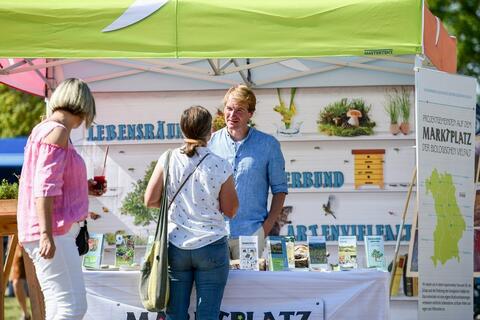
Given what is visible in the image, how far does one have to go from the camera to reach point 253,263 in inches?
201

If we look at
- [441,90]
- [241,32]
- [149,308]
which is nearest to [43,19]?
[241,32]

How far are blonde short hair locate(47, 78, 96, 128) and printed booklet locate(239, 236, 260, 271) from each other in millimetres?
1154

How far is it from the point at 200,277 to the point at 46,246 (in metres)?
0.85

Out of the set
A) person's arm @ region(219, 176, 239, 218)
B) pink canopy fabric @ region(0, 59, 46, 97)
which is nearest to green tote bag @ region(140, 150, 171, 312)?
person's arm @ region(219, 176, 239, 218)

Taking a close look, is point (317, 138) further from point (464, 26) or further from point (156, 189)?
point (464, 26)

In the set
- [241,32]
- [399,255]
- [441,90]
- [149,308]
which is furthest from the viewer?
[399,255]

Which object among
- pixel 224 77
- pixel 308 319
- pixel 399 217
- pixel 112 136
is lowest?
pixel 308 319

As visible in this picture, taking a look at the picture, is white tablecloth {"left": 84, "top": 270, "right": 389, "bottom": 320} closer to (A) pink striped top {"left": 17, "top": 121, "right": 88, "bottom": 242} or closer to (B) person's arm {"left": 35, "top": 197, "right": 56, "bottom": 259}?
(A) pink striped top {"left": 17, "top": 121, "right": 88, "bottom": 242}

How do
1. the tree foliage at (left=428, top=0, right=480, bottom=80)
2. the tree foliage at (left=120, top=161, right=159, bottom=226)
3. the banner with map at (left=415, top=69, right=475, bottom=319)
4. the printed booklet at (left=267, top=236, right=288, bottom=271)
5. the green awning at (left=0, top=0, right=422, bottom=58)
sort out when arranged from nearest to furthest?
the green awning at (left=0, top=0, right=422, bottom=58) → the printed booklet at (left=267, top=236, right=288, bottom=271) → the banner with map at (left=415, top=69, right=475, bottom=319) → the tree foliage at (left=120, top=161, right=159, bottom=226) → the tree foliage at (left=428, top=0, right=480, bottom=80)

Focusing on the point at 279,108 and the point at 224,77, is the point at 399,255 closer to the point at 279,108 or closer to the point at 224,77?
the point at 279,108

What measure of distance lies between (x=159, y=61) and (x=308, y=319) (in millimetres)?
2648

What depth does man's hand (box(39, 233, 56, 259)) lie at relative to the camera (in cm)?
418

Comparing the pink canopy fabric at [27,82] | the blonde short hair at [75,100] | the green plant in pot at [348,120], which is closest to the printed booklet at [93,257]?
the blonde short hair at [75,100]

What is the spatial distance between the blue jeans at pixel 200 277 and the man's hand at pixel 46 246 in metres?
0.69
